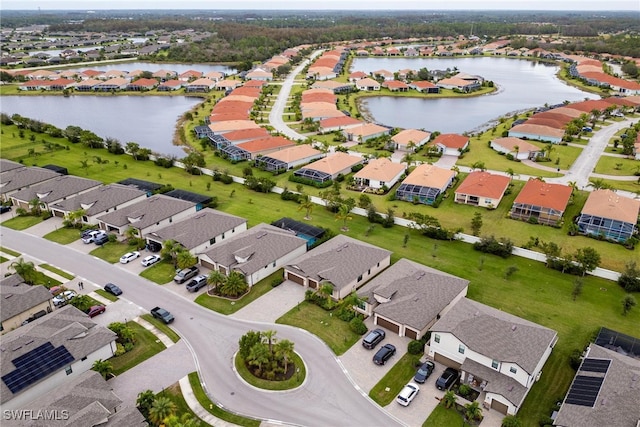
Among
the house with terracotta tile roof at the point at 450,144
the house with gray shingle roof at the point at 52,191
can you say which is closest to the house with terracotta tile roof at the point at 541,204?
the house with terracotta tile roof at the point at 450,144

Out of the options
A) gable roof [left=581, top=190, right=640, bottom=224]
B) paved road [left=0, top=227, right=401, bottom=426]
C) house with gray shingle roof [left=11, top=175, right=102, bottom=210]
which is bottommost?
paved road [left=0, top=227, right=401, bottom=426]

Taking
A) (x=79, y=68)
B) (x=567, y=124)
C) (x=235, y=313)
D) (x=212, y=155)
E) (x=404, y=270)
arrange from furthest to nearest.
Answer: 1. (x=79, y=68)
2. (x=567, y=124)
3. (x=212, y=155)
4. (x=404, y=270)
5. (x=235, y=313)

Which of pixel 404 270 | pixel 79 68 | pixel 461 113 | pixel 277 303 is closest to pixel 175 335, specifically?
pixel 277 303

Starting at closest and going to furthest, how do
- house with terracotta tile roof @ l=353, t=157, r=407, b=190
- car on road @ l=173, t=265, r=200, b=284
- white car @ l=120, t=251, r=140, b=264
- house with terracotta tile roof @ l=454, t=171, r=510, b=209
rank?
car on road @ l=173, t=265, r=200, b=284, white car @ l=120, t=251, r=140, b=264, house with terracotta tile roof @ l=454, t=171, r=510, b=209, house with terracotta tile roof @ l=353, t=157, r=407, b=190

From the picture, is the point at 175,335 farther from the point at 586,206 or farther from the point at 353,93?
A: the point at 353,93

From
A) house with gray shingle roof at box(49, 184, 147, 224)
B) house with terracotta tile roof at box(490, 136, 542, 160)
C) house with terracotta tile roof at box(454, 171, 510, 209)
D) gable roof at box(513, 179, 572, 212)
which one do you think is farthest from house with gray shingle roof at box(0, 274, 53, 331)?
house with terracotta tile roof at box(490, 136, 542, 160)

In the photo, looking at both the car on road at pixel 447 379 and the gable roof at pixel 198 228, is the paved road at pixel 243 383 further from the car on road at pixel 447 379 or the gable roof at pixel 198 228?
the gable roof at pixel 198 228

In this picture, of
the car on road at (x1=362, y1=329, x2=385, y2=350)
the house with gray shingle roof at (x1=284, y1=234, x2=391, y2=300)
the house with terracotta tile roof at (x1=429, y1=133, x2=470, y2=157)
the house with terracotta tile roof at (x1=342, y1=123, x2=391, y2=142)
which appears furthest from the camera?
the house with terracotta tile roof at (x1=342, y1=123, x2=391, y2=142)

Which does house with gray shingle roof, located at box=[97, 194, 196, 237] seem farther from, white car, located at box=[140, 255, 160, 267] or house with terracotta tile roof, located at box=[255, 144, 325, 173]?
house with terracotta tile roof, located at box=[255, 144, 325, 173]
